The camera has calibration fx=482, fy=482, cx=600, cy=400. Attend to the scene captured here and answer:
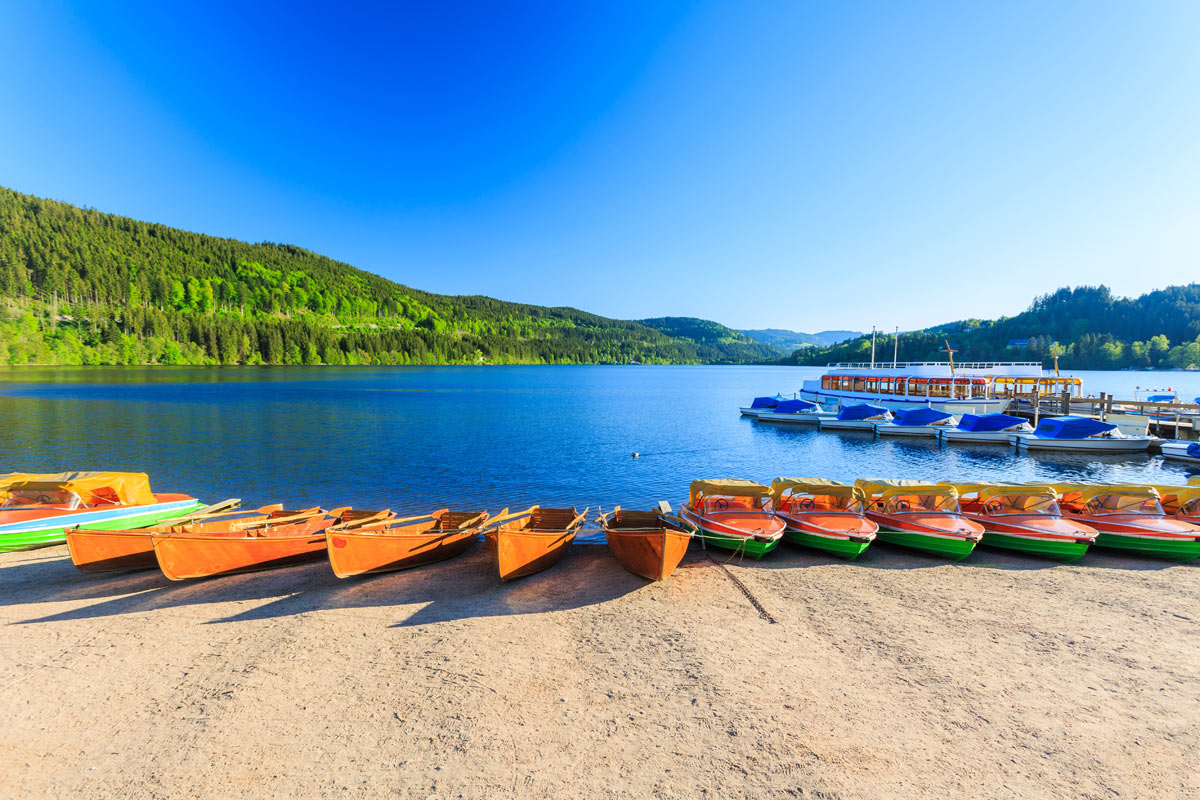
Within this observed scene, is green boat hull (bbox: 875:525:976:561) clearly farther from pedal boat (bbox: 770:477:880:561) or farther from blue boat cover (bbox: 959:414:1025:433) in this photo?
blue boat cover (bbox: 959:414:1025:433)

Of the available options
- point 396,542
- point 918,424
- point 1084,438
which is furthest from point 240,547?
point 1084,438

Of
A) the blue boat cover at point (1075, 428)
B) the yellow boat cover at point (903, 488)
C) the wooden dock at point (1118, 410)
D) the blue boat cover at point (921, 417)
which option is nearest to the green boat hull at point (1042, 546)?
the yellow boat cover at point (903, 488)

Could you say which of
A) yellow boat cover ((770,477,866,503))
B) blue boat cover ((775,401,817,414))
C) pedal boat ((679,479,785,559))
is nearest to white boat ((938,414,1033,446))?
blue boat cover ((775,401,817,414))

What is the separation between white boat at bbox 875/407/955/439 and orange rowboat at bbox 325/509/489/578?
43.2 m

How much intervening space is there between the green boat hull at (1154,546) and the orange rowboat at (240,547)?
22231 millimetres

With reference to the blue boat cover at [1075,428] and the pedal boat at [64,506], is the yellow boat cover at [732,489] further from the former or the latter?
the blue boat cover at [1075,428]

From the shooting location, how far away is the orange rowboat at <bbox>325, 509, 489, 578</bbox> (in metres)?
11.5

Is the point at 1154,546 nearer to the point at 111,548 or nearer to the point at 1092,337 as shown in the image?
the point at 111,548

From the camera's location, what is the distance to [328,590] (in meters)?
11.6

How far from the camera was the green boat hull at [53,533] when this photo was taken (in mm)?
13859

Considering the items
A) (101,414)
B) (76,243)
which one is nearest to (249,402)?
(101,414)

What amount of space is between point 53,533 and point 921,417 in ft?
180

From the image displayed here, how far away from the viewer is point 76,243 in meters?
181

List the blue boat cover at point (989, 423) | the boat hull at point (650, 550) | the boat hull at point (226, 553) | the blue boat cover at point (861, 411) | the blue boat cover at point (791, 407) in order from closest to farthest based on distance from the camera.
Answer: the boat hull at point (226, 553), the boat hull at point (650, 550), the blue boat cover at point (989, 423), the blue boat cover at point (861, 411), the blue boat cover at point (791, 407)
